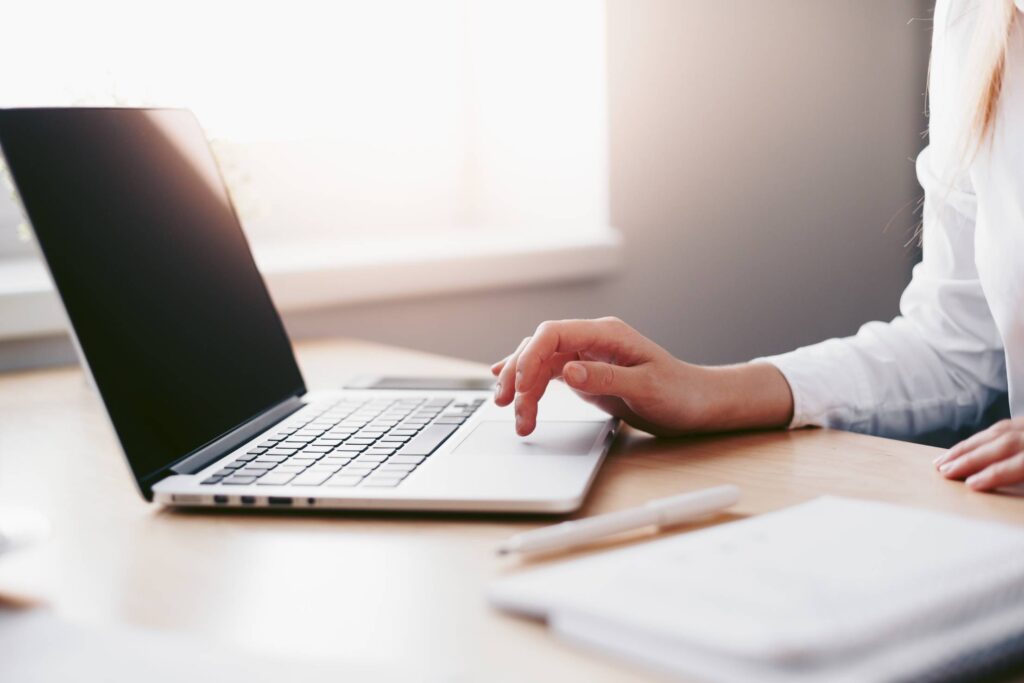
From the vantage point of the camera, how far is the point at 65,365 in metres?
1.23

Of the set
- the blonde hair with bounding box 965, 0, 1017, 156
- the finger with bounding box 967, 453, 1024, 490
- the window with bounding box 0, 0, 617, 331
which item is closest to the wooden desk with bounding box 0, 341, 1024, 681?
the finger with bounding box 967, 453, 1024, 490

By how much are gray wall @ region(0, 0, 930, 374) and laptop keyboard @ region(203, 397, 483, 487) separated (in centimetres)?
66

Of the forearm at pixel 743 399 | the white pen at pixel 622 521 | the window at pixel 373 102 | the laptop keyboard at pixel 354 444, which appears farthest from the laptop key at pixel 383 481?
the window at pixel 373 102


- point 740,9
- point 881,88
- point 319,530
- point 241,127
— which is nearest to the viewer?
point 319,530

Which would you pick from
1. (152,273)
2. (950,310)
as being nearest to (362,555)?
(152,273)

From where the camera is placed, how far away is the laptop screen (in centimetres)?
67

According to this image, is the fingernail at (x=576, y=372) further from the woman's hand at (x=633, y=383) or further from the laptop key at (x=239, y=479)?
the laptop key at (x=239, y=479)

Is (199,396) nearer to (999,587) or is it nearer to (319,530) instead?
(319,530)

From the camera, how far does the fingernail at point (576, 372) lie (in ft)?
2.35

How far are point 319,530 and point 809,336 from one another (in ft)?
4.82

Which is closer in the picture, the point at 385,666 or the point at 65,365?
the point at 385,666

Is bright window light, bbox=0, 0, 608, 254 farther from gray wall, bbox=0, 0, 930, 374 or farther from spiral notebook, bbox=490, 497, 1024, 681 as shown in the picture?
spiral notebook, bbox=490, 497, 1024, 681

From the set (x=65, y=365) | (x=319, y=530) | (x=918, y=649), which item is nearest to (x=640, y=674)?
(x=918, y=649)

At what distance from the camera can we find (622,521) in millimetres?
540
